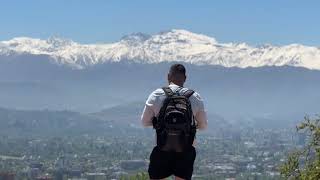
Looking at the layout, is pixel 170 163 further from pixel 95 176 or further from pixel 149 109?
pixel 95 176

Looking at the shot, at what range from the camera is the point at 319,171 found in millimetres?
11648

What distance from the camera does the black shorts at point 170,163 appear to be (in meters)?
8.13

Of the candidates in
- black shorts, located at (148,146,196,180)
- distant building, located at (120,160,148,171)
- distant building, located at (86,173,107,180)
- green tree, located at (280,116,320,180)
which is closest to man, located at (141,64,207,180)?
black shorts, located at (148,146,196,180)

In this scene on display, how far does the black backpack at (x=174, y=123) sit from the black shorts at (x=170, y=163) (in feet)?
0.22

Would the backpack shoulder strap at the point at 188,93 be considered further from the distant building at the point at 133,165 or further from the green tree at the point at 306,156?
the distant building at the point at 133,165

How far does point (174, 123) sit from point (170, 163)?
0.43 metres

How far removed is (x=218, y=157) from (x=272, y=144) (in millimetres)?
35667

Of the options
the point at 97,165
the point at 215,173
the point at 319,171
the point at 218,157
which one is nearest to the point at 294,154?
the point at 319,171

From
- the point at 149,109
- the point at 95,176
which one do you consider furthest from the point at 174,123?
the point at 95,176

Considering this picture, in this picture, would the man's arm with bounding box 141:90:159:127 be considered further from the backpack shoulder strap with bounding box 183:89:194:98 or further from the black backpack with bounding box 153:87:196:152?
→ the backpack shoulder strap with bounding box 183:89:194:98

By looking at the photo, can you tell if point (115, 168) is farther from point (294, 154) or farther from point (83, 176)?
point (294, 154)

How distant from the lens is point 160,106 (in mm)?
8055

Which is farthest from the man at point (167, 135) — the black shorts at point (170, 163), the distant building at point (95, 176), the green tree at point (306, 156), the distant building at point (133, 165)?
the distant building at point (133, 165)

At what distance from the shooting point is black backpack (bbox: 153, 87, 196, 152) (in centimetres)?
802
